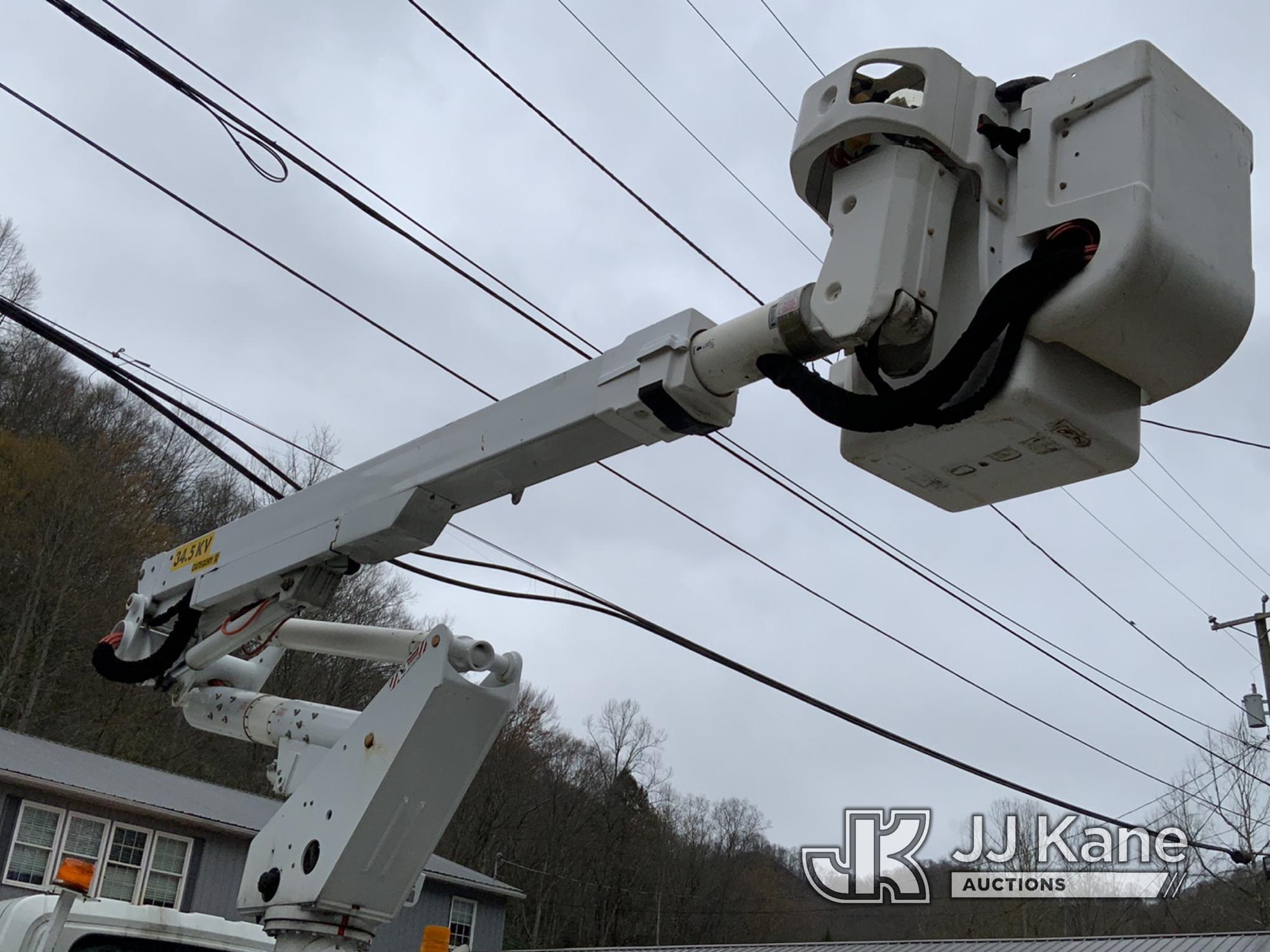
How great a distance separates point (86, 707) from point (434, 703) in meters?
29.0

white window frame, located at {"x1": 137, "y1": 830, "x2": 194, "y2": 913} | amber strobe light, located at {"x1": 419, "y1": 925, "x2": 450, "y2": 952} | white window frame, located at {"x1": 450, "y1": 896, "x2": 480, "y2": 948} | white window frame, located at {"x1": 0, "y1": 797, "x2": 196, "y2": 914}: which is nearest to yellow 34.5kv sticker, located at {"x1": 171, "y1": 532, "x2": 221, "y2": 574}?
amber strobe light, located at {"x1": 419, "y1": 925, "x2": 450, "y2": 952}

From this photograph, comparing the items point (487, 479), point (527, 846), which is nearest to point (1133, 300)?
point (487, 479)

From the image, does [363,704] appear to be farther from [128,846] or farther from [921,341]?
[921,341]

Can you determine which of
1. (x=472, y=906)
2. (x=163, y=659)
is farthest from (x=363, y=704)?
(x=163, y=659)

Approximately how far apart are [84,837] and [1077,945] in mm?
14311

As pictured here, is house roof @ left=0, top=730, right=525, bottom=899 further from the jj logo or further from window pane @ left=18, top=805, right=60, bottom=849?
the jj logo

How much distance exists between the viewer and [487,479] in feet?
14.4

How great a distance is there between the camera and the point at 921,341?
127 inches

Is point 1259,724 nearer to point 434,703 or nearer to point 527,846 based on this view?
point 434,703

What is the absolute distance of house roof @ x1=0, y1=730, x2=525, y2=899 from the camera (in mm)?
17406

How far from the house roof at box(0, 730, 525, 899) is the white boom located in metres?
12.9

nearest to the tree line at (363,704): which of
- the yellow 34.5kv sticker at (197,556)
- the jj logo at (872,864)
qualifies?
the jj logo at (872,864)

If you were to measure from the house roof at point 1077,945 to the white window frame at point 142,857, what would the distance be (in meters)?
9.16

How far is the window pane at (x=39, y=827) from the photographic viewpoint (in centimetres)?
1744
